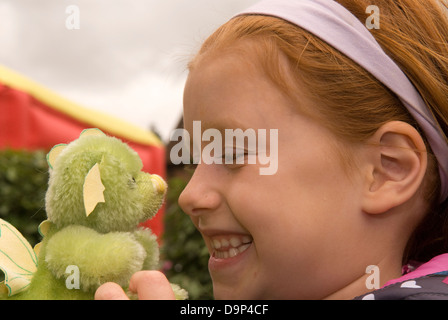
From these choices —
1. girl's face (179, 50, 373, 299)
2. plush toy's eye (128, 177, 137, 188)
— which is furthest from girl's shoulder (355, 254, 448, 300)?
plush toy's eye (128, 177, 137, 188)

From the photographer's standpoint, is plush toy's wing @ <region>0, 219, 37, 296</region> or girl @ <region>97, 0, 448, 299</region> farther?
girl @ <region>97, 0, 448, 299</region>

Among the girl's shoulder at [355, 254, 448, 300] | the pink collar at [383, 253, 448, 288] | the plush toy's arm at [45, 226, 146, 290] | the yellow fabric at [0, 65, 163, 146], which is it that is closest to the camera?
the girl's shoulder at [355, 254, 448, 300]

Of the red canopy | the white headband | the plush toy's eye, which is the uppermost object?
the red canopy

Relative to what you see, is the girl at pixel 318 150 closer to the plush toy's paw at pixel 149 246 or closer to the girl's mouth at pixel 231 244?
the girl's mouth at pixel 231 244

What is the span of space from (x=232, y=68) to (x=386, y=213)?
684 mm

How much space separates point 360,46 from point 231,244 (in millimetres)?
764

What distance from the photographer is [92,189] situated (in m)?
1.52

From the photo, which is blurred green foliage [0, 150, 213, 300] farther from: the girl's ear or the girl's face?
the girl's ear

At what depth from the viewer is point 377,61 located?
5.51 feet

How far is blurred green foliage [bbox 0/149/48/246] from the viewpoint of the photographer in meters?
4.75

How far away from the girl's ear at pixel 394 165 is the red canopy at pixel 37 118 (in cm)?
304

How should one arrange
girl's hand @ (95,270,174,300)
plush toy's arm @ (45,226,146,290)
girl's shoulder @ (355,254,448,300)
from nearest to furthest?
1. girl's hand @ (95,270,174,300)
2. girl's shoulder @ (355,254,448,300)
3. plush toy's arm @ (45,226,146,290)

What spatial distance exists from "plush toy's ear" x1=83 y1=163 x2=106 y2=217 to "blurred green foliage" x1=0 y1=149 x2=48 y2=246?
3417mm

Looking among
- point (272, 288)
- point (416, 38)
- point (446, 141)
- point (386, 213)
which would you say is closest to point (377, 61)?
point (416, 38)
